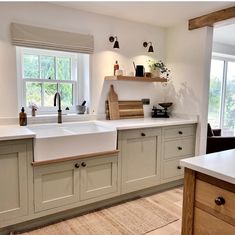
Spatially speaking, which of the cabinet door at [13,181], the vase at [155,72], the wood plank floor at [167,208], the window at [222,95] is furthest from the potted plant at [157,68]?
the cabinet door at [13,181]

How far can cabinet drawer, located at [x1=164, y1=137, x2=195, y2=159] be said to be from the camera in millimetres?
2934

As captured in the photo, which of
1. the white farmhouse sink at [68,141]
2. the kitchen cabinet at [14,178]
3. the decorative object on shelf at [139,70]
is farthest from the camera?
the decorative object on shelf at [139,70]

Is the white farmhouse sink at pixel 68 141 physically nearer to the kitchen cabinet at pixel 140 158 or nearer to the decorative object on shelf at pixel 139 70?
the kitchen cabinet at pixel 140 158

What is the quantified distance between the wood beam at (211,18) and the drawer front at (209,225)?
2.40m

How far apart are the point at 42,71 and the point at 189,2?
1.89 meters

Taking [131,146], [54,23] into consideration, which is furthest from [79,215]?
[54,23]

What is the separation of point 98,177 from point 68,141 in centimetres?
53

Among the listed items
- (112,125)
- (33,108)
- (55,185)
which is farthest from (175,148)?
(33,108)

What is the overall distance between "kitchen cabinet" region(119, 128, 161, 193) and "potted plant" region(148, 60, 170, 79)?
917 millimetres

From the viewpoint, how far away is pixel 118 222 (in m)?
2.23

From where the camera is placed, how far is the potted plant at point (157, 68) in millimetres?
3260

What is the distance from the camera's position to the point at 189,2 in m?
2.52

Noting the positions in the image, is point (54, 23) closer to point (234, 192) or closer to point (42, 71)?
point (42, 71)

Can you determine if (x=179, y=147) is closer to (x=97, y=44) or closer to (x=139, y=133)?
(x=139, y=133)
